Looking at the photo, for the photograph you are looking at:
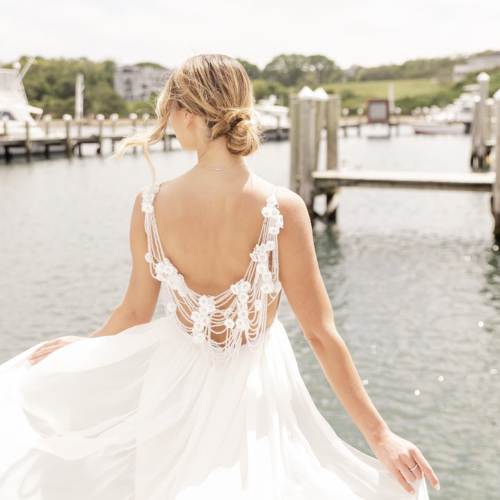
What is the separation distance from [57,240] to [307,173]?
5.30 meters

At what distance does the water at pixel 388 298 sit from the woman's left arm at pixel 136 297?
40 centimetres

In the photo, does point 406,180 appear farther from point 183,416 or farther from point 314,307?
point 183,416

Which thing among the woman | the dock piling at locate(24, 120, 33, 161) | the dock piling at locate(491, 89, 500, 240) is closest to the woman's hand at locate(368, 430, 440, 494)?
the woman

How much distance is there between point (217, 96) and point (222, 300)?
1.75ft

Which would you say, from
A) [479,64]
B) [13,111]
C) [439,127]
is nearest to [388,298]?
[13,111]

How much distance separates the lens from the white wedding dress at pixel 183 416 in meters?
1.78

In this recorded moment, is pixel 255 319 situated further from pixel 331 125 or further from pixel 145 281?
pixel 331 125

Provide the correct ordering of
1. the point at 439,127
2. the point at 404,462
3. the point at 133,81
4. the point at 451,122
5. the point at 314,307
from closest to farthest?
the point at 404,462
the point at 314,307
the point at 439,127
the point at 451,122
the point at 133,81

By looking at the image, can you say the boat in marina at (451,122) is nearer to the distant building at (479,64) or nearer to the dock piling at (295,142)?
the dock piling at (295,142)

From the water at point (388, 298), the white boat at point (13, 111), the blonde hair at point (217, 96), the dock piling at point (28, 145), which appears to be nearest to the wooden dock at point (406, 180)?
the water at point (388, 298)

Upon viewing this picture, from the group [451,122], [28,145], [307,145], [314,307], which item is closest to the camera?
[314,307]

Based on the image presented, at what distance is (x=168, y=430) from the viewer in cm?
190

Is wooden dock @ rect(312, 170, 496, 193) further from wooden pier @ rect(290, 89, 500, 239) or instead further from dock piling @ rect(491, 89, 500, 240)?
dock piling @ rect(491, 89, 500, 240)

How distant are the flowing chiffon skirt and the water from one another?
0.63m
